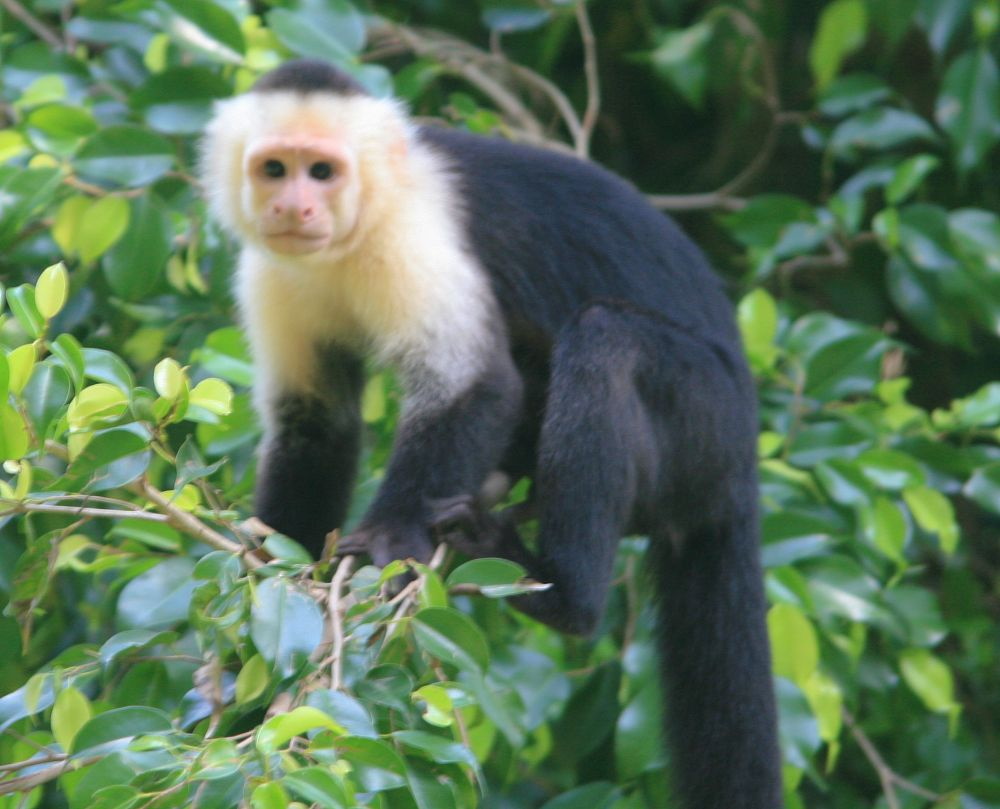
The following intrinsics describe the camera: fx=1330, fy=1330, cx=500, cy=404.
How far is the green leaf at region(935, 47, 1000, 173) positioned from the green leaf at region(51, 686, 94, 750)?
3316 mm

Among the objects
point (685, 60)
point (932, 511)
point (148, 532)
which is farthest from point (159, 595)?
point (685, 60)

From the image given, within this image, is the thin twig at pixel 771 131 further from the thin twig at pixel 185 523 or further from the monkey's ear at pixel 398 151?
the thin twig at pixel 185 523

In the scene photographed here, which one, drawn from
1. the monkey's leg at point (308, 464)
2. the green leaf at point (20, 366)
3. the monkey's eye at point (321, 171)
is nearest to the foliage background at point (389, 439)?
the green leaf at point (20, 366)

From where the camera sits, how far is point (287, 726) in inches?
64.4

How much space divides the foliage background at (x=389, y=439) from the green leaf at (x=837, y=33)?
0.01 m

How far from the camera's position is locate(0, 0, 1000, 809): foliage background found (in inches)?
76.6

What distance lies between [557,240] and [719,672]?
112 cm

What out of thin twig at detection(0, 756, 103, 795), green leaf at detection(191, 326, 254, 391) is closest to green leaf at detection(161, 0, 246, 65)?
green leaf at detection(191, 326, 254, 391)

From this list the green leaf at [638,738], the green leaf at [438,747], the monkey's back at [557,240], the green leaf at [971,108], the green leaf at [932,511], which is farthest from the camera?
the green leaf at [971,108]

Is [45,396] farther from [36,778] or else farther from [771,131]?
[771,131]

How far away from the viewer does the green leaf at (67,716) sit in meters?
2.03

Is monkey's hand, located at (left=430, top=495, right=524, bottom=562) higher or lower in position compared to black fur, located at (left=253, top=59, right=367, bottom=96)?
lower

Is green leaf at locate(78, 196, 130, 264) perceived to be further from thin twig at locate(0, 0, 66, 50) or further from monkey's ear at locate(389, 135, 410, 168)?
thin twig at locate(0, 0, 66, 50)

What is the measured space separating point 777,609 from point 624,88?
129 inches
